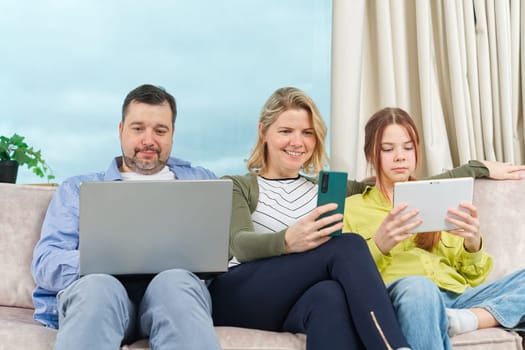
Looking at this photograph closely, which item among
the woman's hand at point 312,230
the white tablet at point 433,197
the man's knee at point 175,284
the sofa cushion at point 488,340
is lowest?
the sofa cushion at point 488,340

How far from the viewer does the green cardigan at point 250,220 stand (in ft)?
6.41

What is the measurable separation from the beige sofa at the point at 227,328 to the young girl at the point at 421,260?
0.08 metres

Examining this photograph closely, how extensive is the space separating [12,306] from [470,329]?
1474 millimetres

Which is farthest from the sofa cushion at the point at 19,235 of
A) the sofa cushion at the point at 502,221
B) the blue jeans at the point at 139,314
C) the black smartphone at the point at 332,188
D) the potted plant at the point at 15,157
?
the sofa cushion at the point at 502,221

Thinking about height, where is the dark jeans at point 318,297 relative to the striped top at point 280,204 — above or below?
below

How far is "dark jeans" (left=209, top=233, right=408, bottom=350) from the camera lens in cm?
169

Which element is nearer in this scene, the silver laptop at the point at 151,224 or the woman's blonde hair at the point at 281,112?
the silver laptop at the point at 151,224

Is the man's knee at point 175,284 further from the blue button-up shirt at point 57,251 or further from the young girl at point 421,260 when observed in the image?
the young girl at point 421,260

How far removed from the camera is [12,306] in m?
2.29

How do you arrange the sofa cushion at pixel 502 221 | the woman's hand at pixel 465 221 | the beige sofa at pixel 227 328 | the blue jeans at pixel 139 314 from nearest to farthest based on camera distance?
the blue jeans at pixel 139 314 → the beige sofa at pixel 227 328 → the woman's hand at pixel 465 221 → the sofa cushion at pixel 502 221

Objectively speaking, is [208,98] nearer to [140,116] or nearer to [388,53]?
[388,53]

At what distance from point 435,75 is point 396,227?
4.28 feet

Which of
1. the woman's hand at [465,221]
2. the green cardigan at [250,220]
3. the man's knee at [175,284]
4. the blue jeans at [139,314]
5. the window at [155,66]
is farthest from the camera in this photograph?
the window at [155,66]

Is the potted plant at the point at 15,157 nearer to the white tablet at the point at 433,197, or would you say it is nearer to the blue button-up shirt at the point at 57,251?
the blue button-up shirt at the point at 57,251
